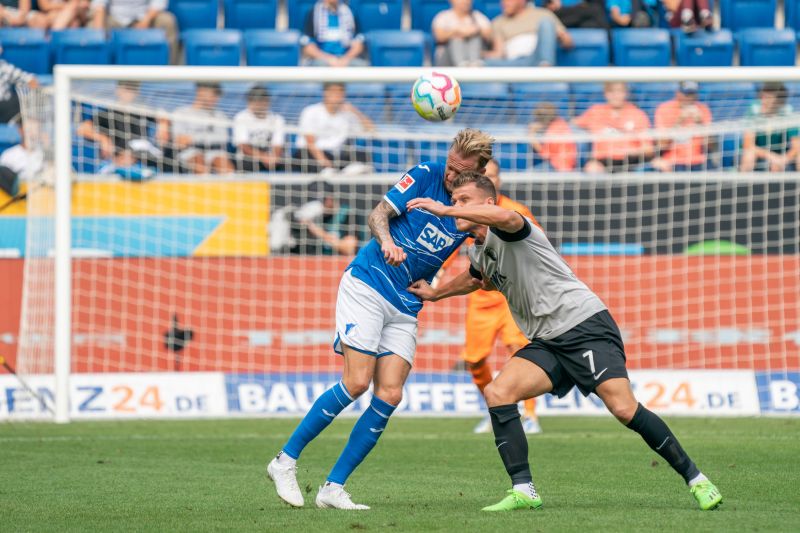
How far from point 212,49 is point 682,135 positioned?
7037 mm

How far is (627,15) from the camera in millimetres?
19094

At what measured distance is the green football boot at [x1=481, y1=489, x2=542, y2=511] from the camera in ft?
22.8

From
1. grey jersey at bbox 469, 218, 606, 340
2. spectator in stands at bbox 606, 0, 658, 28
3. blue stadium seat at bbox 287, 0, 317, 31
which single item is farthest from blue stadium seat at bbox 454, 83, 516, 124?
grey jersey at bbox 469, 218, 606, 340

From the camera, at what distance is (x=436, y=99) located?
8.83 m

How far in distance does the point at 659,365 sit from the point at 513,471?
7.40 m

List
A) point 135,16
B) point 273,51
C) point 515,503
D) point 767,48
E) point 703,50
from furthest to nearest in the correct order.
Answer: point 135,16 → point 767,48 → point 703,50 → point 273,51 → point 515,503

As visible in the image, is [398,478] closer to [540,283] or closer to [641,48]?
[540,283]

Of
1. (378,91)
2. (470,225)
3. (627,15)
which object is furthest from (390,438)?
(627,15)

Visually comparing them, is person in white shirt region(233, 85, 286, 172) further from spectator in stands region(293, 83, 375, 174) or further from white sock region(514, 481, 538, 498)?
white sock region(514, 481, 538, 498)

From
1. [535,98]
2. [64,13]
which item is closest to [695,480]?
[535,98]

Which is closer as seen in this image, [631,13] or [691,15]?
[691,15]

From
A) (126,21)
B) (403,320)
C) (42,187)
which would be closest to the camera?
(403,320)

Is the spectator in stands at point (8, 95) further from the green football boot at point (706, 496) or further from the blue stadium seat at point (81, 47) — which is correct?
the green football boot at point (706, 496)

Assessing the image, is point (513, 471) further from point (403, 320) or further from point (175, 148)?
point (175, 148)
